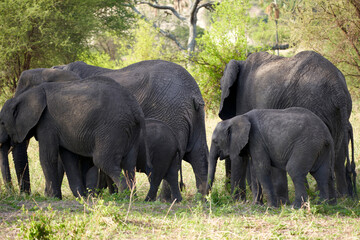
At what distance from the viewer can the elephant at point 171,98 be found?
8.00 metres

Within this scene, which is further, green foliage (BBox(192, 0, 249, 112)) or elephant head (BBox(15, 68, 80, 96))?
green foliage (BBox(192, 0, 249, 112))

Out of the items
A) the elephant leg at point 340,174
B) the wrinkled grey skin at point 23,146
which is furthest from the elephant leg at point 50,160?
the elephant leg at point 340,174

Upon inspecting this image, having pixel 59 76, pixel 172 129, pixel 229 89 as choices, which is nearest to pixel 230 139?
pixel 172 129

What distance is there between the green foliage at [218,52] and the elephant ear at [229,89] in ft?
33.2

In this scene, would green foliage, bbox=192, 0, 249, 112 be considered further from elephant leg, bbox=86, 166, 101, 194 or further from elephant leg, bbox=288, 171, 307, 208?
elephant leg, bbox=288, 171, 307, 208

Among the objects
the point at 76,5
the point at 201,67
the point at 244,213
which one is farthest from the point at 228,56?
the point at 244,213

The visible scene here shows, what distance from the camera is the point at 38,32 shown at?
60.6ft

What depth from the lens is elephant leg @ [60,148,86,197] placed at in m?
7.41

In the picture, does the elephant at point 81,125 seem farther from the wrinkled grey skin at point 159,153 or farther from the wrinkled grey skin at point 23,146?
the wrinkled grey skin at point 23,146

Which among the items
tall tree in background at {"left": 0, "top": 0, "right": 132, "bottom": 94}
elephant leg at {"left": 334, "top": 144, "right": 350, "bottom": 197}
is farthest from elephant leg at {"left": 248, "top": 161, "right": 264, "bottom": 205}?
tall tree in background at {"left": 0, "top": 0, "right": 132, "bottom": 94}

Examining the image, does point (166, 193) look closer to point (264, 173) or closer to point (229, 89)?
point (264, 173)

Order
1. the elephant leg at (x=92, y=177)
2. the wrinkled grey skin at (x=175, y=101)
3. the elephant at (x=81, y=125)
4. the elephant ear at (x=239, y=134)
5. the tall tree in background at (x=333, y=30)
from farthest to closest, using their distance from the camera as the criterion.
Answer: the tall tree in background at (x=333, y=30) < the elephant leg at (x=92, y=177) < the wrinkled grey skin at (x=175, y=101) < the elephant at (x=81, y=125) < the elephant ear at (x=239, y=134)

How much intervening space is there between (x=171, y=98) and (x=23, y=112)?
6.77 feet

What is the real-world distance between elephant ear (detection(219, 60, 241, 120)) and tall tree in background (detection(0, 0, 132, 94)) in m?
9.55
